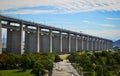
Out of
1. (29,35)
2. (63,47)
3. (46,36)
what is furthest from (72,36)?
(29,35)

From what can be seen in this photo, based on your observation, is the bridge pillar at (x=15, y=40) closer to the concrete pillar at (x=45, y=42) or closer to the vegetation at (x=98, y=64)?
the vegetation at (x=98, y=64)

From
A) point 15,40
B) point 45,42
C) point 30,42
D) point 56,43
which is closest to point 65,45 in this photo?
point 56,43

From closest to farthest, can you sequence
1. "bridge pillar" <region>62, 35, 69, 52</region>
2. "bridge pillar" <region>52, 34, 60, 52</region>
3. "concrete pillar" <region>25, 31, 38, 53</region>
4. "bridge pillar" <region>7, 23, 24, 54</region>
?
1. "bridge pillar" <region>7, 23, 24, 54</region>
2. "concrete pillar" <region>25, 31, 38, 53</region>
3. "bridge pillar" <region>52, 34, 60, 52</region>
4. "bridge pillar" <region>62, 35, 69, 52</region>

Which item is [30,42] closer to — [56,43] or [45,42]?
[45,42]

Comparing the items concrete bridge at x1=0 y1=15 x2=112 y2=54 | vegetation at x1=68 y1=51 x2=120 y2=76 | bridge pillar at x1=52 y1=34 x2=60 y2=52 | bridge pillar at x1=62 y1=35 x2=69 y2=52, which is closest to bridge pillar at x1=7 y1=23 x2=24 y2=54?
concrete bridge at x1=0 y1=15 x2=112 y2=54

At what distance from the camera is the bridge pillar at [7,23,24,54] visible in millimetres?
55959

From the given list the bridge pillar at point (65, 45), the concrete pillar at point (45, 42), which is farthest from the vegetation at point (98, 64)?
the bridge pillar at point (65, 45)

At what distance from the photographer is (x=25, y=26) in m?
64.4

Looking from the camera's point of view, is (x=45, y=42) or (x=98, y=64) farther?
(x=45, y=42)

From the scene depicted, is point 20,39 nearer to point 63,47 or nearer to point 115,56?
point 115,56

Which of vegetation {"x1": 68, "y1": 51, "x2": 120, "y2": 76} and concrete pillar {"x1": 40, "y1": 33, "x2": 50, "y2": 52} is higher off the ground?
concrete pillar {"x1": 40, "y1": 33, "x2": 50, "y2": 52}

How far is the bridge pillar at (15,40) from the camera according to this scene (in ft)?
184

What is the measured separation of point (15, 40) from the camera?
188 ft

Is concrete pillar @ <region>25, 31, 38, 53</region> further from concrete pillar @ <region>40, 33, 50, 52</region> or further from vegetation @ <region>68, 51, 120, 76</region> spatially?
vegetation @ <region>68, 51, 120, 76</region>
